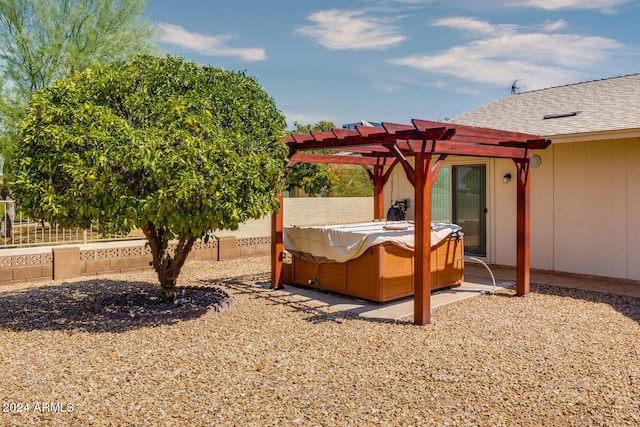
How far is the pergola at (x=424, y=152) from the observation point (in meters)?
5.22

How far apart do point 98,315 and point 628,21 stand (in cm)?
1411

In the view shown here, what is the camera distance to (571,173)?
802cm

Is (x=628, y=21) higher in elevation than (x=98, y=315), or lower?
higher

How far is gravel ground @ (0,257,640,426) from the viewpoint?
3.13 meters

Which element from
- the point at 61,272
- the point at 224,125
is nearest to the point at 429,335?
the point at 224,125

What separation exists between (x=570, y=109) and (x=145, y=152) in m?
8.09

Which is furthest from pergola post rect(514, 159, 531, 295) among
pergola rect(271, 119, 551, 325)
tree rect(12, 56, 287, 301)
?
tree rect(12, 56, 287, 301)

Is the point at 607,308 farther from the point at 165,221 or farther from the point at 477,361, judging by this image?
the point at 165,221

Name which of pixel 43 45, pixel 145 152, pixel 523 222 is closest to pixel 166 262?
pixel 145 152

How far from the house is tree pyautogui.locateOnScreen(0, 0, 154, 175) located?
33.1 feet

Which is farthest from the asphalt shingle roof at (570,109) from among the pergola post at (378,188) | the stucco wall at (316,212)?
the stucco wall at (316,212)

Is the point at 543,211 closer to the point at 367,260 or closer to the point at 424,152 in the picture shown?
the point at 367,260

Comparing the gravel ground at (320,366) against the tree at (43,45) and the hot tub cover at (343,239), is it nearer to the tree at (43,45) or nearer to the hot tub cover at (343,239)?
the hot tub cover at (343,239)

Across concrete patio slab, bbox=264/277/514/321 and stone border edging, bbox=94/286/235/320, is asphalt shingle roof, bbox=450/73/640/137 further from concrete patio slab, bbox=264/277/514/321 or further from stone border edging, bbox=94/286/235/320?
stone border edging, bbox=94/286/235/320
